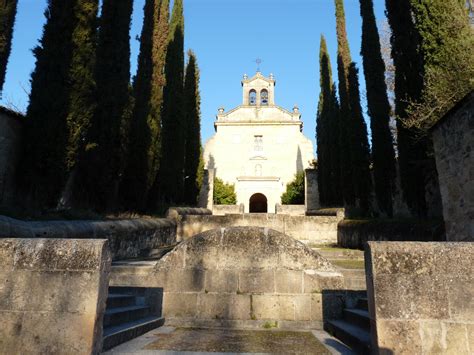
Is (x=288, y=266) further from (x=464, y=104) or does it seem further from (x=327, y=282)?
(x=464, y=104)

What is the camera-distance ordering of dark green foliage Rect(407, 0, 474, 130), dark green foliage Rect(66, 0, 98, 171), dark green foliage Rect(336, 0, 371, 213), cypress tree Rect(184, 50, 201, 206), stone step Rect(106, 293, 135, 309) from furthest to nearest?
cypress tree Rect(184, 50, 201, 206) → dark green foliage Rect(336, 0, 371, 213) → dark green foliage Rect(66, 0, 98, 171) → dark green foliage Rect(407, 0, 474, 130) → stone step Rect(106, 293, 135, 309)

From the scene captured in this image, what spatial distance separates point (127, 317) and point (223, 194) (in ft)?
84.6

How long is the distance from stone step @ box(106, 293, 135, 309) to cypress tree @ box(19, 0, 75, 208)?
4.15 meters

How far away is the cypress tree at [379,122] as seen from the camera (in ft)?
37.2

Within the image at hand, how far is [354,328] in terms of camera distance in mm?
3469

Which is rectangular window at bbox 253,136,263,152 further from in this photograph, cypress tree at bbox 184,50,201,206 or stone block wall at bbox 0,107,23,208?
stone block wall at bbox 0,107,23,208

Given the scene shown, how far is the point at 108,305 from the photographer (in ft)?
12.0

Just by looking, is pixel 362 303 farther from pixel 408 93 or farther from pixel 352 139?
pixel 352 139

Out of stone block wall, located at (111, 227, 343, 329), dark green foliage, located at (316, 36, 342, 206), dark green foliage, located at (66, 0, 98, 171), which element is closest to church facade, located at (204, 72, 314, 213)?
dark green foliage, located at (316, 36, 342, 206)

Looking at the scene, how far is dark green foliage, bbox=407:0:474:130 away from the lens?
634cm

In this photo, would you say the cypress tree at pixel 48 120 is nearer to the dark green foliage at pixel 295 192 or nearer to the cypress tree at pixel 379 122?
the cypress tree at pixel 379 122

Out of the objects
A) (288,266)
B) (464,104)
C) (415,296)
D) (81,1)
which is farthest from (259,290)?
(81,1)

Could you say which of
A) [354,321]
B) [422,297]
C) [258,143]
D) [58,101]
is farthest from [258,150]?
[422,297]

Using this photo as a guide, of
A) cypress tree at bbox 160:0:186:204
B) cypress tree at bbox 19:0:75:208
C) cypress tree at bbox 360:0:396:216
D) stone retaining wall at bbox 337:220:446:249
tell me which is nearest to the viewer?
stone retaining wall at bbox 337:220:446:249
